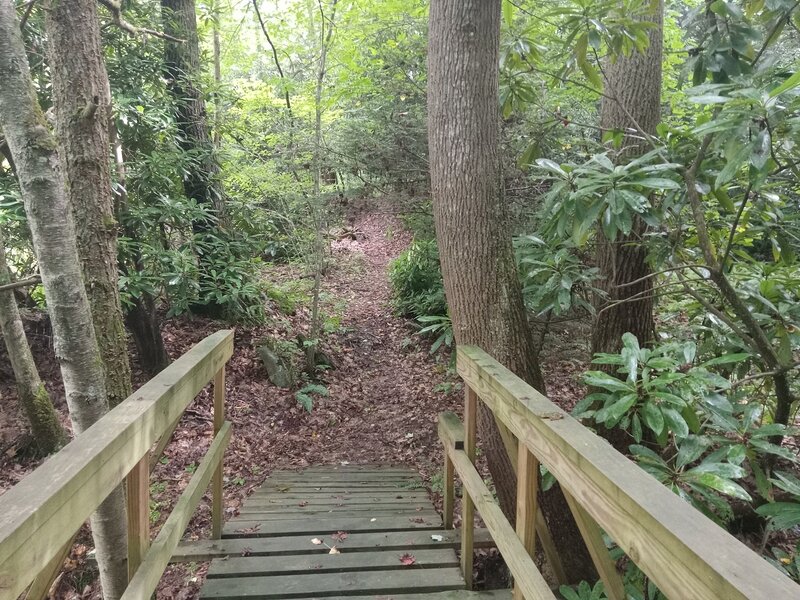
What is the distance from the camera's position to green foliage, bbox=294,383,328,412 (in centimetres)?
709

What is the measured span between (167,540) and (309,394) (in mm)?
5325

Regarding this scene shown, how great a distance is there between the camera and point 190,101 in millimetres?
7395

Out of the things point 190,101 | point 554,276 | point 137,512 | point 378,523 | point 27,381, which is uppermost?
point 190,101

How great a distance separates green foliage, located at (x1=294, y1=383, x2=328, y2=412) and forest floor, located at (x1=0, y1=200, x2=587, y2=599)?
0.08 meters

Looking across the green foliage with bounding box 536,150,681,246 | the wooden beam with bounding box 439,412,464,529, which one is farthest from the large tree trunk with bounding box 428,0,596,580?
the green foliage with bounding box 536,150,681,246

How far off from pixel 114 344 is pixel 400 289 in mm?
7369

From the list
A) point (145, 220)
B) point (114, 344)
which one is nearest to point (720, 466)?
point (114, 344)

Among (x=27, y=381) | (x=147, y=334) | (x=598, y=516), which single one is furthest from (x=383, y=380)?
(x=598, y=516)

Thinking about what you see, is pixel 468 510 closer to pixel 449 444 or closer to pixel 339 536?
pixel 449 444

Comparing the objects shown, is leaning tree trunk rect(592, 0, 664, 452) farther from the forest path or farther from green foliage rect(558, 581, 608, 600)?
the forest path

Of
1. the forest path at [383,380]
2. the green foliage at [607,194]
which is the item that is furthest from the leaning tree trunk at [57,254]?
the forest path at [383,380]

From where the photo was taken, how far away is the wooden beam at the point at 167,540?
190 centimetres

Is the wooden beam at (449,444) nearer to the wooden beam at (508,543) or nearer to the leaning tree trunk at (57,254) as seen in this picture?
the wooden beam at (508,543)

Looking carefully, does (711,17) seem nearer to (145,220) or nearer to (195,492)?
(195,492)
